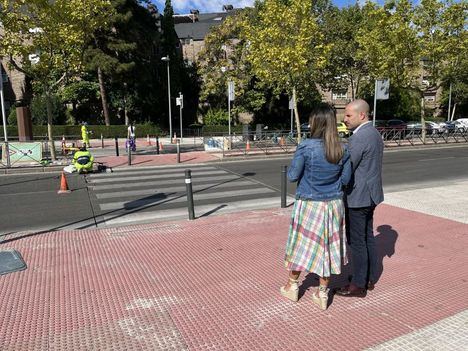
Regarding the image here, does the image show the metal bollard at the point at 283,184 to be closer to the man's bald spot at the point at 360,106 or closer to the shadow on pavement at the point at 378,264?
the shadow on pavement at the point at 378,264

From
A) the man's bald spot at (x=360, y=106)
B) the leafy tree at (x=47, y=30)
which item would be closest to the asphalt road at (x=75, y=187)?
the leafy tree at (x=47, y=30)

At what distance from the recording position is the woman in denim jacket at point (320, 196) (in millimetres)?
3545

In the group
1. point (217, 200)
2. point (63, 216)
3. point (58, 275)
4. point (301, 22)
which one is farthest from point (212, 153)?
point (58, 275)

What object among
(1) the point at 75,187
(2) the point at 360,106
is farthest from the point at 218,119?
(2) the point at 360,106

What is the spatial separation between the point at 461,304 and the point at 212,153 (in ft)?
58.1

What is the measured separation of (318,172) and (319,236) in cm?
59

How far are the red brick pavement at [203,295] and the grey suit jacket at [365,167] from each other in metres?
1.09

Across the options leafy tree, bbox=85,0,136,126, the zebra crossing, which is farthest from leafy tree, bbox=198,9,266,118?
the zebra crossing

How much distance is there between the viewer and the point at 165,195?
404 inches

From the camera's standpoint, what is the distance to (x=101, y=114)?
1596 inches

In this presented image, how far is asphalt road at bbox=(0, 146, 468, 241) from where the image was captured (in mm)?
7824

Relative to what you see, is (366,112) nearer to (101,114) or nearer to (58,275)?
(58,275)

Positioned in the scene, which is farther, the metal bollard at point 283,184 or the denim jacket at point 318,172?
the metal bollard at point 283,184

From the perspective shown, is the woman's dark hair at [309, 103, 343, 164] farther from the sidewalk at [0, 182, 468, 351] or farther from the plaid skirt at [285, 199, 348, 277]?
the sidewalk at [0, 182, 468, 351]
